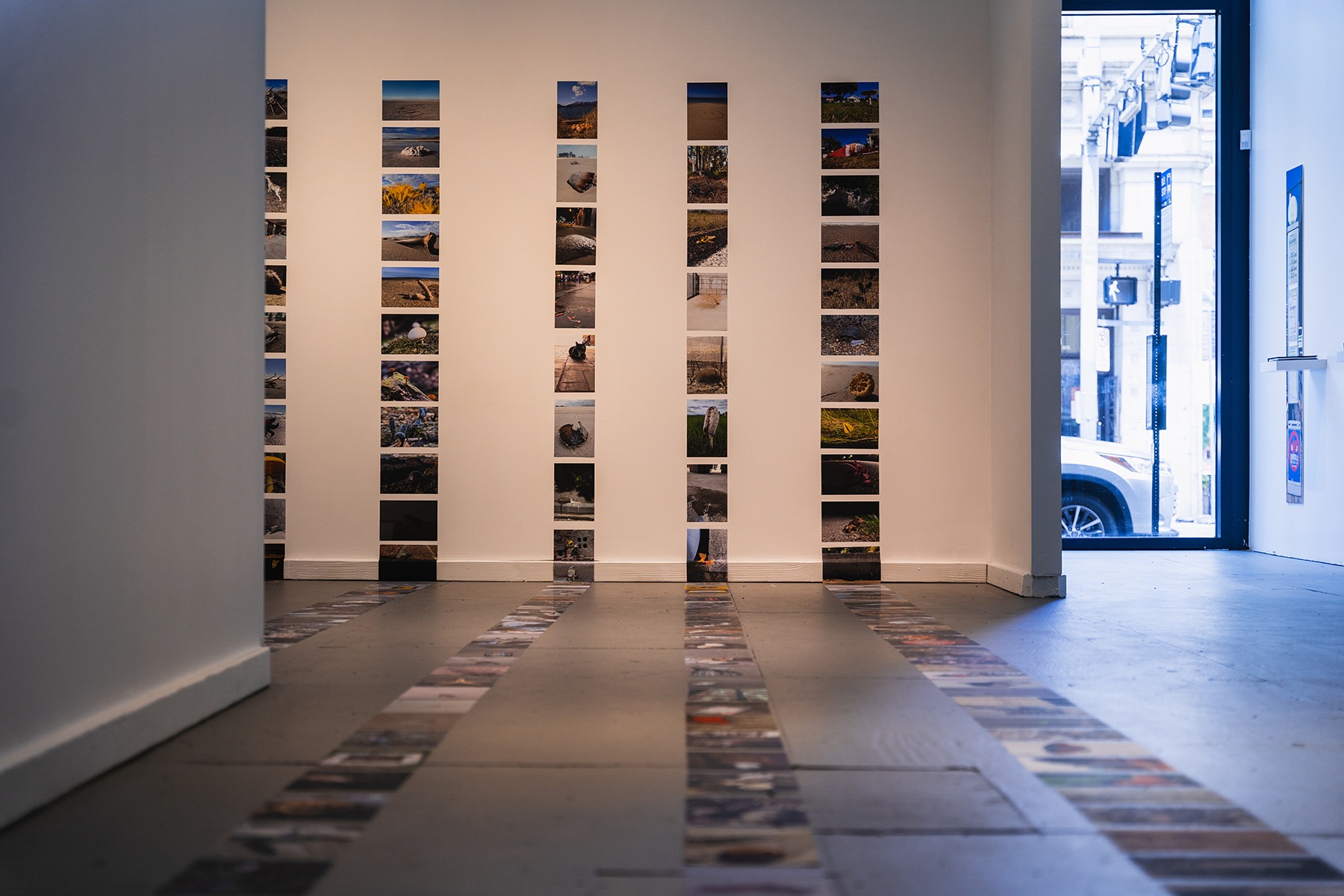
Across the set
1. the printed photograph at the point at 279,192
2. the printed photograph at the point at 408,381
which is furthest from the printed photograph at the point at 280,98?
the printed photograph at the point at 408,381

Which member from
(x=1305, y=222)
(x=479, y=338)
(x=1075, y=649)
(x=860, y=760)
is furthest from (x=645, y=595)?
(x=1305, y=222)

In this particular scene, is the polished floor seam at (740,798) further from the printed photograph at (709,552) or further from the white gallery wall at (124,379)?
the printed photograph at (709,552)

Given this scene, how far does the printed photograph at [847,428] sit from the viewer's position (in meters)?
5.81

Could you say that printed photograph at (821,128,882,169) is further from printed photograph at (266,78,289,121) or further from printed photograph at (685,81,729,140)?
printed photograph at (266,78,289,121)

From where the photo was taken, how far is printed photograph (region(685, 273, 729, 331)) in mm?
5816

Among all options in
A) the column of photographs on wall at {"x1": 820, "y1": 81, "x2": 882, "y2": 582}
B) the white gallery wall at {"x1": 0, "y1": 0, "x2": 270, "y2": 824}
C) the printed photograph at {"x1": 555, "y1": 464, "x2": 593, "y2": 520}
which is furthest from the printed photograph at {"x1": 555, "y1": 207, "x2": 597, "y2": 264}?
the white gallery wall at {"x1": 0, "y1": 0, "x2": 270, "y2": 824}

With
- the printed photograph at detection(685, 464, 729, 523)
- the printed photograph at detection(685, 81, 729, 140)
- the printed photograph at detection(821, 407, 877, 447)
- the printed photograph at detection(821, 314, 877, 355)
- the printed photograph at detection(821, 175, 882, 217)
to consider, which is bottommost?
the printed photograph at detection(685, 464, 729, 523)

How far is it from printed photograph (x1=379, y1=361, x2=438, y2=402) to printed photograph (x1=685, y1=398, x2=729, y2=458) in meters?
1.51

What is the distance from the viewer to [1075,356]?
714 centimetres

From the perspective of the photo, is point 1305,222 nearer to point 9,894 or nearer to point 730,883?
point 730,883

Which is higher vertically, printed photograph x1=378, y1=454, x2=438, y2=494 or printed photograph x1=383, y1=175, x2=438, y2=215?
printed photograph x1=383, y1=175, x2=438, y2=215

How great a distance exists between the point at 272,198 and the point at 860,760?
5122 mm

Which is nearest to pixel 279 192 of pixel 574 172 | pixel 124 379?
pixel 574 172

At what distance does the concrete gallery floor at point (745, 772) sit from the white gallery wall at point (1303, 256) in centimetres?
298
